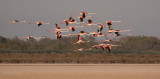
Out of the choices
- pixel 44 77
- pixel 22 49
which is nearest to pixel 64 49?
pixel 22 49

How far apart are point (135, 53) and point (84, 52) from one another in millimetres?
7408

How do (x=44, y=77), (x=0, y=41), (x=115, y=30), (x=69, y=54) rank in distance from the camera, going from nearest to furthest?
(x=115, y=30), (x=44, y=77), (x=69, y=54), (x=0, y=41)

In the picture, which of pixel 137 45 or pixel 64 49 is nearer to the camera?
pixel 64 49

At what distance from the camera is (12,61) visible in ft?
144

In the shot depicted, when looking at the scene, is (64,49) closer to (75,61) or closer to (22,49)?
(22,49)

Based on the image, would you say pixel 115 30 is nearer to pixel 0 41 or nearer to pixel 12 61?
pixel 12 61

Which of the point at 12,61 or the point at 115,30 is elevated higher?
the point at 115,30

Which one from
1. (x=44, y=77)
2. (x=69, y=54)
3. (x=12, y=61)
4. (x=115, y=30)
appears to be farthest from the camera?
(x=69, y=54)

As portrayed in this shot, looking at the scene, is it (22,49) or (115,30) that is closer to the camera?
(115,30)

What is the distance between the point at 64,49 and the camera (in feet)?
192

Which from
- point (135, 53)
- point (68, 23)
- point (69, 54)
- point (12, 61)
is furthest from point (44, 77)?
point (135, 53)

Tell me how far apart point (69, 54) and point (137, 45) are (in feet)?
40.2

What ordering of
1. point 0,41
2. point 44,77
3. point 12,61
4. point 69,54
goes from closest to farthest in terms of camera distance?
point 44,77 < point 12,61 < point 69,54 < point 0,41

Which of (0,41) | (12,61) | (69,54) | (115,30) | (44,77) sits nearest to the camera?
(115,30)
